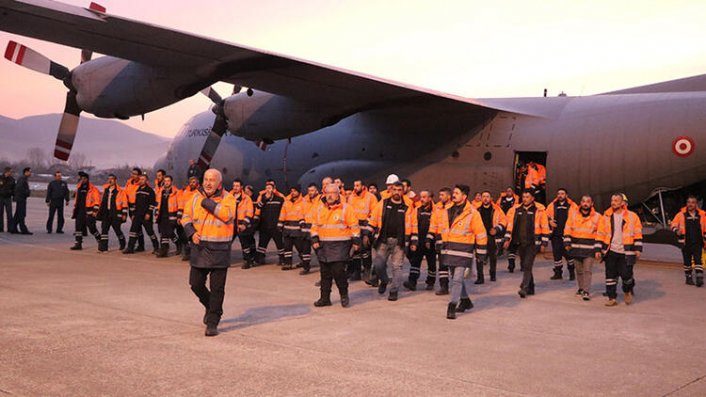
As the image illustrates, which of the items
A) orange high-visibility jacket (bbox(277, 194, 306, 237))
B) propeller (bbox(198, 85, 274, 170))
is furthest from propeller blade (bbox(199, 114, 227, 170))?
orange high-visibility jacket (bbox(277, 194, 306, 237))

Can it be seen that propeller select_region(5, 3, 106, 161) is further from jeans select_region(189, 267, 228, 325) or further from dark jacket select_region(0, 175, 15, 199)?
jeans select_region(189, 267, 228, 325)

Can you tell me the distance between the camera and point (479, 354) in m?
6.51

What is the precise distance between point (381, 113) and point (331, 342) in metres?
11.7

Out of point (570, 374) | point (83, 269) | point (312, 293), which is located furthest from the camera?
point (83, 269)

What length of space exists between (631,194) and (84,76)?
13.2 meters

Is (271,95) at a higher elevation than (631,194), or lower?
higher

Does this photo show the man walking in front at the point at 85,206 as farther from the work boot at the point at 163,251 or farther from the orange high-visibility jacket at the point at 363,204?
the orange high-visibility jacket at the point at 363,204

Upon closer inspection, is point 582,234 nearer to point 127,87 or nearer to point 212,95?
point 127,87

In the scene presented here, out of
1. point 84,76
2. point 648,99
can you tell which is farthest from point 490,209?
point 84,76

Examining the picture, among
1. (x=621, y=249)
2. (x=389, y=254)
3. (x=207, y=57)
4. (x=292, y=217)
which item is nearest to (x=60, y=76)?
(x=207, y=57)

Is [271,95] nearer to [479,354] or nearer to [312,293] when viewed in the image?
[312,293]

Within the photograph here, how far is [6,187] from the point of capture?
780 inches

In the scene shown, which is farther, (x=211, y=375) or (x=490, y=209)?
(x=490, y=209)

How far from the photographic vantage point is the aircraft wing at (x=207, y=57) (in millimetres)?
11242
